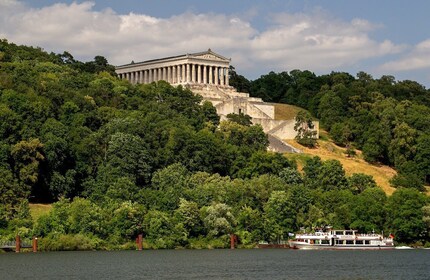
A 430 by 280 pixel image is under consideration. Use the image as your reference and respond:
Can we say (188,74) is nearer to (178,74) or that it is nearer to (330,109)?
(178,74)

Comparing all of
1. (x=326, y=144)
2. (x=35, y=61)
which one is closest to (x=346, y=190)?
(x=326, y=144)

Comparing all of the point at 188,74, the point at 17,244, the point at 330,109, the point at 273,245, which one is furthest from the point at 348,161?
the point at 17,244

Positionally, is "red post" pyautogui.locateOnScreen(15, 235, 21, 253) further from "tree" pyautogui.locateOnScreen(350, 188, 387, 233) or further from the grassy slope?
"tree" pyautogui.locateOnScreen(350, 188, 387, 233)

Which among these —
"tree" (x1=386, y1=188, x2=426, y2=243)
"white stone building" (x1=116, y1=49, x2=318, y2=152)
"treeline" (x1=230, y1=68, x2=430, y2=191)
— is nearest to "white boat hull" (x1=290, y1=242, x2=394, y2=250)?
"tree" (x1=386, y1=188, x2=426, y2=243)

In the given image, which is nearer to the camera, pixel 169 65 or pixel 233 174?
pixel 233 174

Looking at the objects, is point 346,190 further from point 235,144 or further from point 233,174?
point 235,144

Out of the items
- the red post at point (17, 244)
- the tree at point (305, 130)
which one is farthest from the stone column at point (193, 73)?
the red post at point (17, 244)
